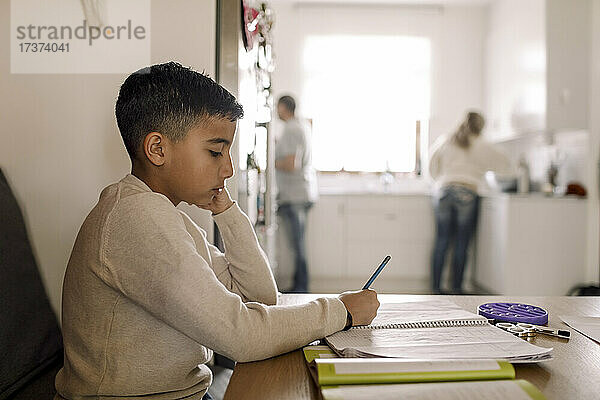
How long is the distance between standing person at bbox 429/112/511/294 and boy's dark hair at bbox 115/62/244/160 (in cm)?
360

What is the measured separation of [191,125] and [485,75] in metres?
4.80

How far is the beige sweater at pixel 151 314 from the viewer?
0.85m

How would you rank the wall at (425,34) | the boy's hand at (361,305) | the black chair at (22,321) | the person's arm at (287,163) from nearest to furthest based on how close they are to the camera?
1. the boy's hand at (361,305)
2. the black chair at (22,321)
3. the person's arm at (287,163)
4. the wall at (425,34)

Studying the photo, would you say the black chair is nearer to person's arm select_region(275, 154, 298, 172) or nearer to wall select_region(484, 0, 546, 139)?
person's arm select_region(275, 154, 298, 172)

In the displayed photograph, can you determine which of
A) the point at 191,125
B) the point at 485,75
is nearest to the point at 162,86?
the point at 191,125

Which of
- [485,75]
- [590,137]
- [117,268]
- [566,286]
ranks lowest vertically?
[566,286]

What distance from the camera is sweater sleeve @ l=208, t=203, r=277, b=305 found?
121cm

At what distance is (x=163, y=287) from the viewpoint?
33.9 inches

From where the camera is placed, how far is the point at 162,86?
1.03 m

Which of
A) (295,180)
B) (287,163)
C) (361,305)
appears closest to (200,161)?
(361,305)

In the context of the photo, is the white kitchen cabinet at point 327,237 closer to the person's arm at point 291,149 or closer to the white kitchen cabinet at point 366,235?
the white kitchen cabinet at point 366,235

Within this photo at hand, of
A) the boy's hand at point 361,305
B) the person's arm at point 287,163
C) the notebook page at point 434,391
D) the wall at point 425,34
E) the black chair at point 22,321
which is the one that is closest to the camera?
the notebook page at point 434,391

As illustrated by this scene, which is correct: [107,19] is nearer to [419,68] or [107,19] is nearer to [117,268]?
[117,268]

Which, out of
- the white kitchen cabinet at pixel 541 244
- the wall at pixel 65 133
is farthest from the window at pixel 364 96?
the wall at pixel 65 133
